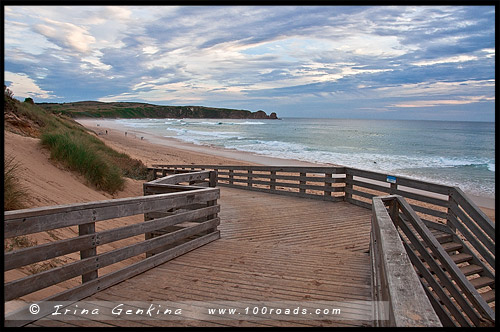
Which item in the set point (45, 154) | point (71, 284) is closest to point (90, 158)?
point (45, 154)

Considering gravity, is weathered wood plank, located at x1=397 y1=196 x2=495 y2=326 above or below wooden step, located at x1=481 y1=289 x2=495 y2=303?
above

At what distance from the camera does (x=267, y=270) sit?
488cm

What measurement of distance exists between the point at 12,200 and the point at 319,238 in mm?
5063

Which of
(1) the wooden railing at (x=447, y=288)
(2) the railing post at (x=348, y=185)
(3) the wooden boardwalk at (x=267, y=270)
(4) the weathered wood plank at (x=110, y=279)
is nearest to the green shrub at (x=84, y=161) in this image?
(3) the wooden boardwalk at (x=267, y=270)

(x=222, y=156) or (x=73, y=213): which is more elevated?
(x=222, y=156)

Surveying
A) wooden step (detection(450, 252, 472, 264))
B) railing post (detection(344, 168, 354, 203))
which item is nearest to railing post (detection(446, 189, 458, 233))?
wooden step (detection(450, 252, 472, 264))

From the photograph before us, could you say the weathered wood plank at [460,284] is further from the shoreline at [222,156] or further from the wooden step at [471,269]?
the shoreline at [222,156]

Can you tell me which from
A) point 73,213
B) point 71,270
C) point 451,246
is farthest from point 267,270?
point 451,246

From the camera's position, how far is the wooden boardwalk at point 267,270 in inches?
153

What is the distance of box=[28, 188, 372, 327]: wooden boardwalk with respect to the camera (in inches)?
153

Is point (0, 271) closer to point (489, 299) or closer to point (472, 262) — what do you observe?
point (489, 299)

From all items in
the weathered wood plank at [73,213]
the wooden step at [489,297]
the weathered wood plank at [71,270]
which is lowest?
the wooden step at [489,297]
